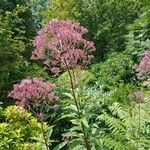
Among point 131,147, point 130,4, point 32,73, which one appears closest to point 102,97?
point 32,73

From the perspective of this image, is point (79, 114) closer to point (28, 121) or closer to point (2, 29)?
point (28, 121)

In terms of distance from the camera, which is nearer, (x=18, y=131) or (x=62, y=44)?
(x=62, y=44)

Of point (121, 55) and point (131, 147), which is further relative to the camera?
point (121, 55)

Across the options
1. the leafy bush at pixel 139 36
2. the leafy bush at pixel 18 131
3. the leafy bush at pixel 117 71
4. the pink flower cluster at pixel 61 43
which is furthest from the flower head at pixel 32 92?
the leafy bush at pixel 117 71

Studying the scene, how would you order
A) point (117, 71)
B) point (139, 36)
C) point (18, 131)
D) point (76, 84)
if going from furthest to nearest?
point (117, 71)
point (139, 36)
point (18, 131)
point (76, 84)

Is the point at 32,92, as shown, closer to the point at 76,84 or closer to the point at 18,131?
the point at 76,84

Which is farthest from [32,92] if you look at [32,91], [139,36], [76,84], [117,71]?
[117,71]

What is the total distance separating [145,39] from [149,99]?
8.63 m

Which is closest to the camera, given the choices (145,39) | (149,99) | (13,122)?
(149,99)

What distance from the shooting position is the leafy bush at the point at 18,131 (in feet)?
24.7

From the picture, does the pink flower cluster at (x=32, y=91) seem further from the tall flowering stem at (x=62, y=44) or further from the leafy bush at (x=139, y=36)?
the leafy bush at (x=139, y=36)

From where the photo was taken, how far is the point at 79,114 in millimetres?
5652

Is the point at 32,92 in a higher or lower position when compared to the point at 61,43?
lower

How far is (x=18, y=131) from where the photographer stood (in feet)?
25.6
